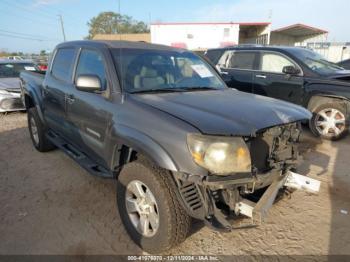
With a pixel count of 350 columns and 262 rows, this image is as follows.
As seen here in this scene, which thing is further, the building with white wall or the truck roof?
the building with white wall

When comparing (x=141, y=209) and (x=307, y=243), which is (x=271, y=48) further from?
(x=141, y=209)

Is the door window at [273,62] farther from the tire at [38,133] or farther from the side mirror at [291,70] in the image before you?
the tire at [38,133]

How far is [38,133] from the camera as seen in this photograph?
4871 millimetres

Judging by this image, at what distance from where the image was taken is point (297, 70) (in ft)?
19.3

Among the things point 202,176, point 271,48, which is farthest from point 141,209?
point 271,48

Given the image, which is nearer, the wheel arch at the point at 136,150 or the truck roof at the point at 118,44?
the wheel arch at the point at 136,150

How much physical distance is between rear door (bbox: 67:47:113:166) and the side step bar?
2.8 inches

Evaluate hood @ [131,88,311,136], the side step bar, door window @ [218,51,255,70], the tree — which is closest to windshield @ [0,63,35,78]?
the side step bar

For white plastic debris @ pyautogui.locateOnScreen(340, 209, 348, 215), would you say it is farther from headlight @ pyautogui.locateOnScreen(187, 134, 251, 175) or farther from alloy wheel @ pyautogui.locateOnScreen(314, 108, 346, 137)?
alloy wheel @ pyautogui.locateOnScreen(314, 108, 346, 137)

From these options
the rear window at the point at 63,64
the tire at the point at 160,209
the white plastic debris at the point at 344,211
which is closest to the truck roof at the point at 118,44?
the rear window at the point at 63,64

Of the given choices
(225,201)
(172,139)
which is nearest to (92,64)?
(172,139)

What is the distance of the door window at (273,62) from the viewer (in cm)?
621

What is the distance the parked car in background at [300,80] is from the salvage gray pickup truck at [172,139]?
307cm

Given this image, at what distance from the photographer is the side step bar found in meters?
3.01
